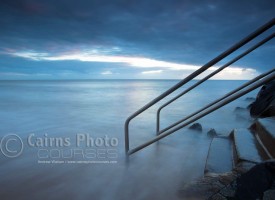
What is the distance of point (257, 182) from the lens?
1.31 meters

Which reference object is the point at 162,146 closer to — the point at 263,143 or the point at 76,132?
the point at 263,143

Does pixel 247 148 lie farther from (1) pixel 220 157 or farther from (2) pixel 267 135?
(1) pixel 220 157

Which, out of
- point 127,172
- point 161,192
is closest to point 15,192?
point 127,172

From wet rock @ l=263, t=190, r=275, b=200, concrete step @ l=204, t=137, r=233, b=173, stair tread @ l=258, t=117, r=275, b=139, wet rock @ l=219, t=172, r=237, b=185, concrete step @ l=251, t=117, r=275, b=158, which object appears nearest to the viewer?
wet rock @ l=263, t=190, r=275, b=200

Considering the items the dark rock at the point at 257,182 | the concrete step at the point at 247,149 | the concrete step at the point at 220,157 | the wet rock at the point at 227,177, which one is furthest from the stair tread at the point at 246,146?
the dark rock at the point at 257,182

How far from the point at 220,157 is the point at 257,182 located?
138cm

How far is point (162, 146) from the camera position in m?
3.90

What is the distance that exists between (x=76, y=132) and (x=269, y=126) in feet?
13.5

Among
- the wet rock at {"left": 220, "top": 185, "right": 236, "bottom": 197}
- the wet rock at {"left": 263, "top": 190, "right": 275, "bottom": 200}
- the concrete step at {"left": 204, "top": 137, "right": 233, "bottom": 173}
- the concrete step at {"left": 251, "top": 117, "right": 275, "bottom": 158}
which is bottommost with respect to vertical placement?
the concrete step at {"left": 204, "top": 137, "right": 233, "bottom": 173}

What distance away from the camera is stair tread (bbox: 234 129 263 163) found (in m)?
2.14

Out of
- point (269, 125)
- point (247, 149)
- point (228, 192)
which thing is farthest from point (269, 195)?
point (269, 125)

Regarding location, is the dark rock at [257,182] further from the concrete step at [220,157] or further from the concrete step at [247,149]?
the concrete step at [220,157]

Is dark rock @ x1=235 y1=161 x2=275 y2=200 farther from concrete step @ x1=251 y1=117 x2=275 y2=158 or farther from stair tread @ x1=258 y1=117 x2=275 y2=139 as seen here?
stair tread @ x1=258 y1=117 x2=275 y2=139

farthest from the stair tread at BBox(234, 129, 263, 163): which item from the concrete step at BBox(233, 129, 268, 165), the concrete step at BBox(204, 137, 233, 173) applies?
the concrete step at BBox(204, 137, 233, 173)
